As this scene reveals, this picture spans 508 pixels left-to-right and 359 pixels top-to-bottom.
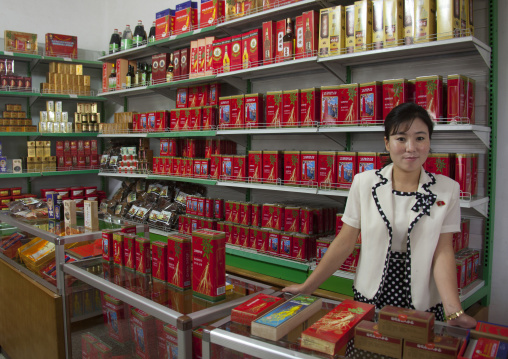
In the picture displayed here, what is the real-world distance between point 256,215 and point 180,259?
197cm

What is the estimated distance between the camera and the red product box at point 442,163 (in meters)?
2.67

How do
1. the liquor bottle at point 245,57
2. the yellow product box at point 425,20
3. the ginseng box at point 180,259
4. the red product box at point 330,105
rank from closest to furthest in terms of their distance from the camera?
the ginseng box at point 180,259 → the yellow product box at point 425,20 → the red product box at point 330,105 → the liquor bottle at point 245,57

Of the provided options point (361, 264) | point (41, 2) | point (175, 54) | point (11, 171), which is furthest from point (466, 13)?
point (41, 2)

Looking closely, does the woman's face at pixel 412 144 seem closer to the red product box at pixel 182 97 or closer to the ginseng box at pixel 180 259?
the ginseng box at pixel 180 259

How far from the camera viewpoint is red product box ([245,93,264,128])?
149 inches

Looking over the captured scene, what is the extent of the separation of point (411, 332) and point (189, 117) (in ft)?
12.2

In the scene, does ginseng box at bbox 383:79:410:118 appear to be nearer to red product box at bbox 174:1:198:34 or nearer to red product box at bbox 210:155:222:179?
red product box at bbox 210:155:222:179

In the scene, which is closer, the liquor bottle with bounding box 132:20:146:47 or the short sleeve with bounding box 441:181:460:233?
the short sleeve with bounding box 441:181:460:233

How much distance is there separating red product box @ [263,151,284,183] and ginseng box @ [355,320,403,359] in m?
2.45

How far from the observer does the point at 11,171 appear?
5504 millimetres

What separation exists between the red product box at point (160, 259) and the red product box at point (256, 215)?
1.86 metres

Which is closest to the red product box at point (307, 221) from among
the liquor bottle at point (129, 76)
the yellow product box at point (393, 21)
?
the yellow product box at point (393, 21)

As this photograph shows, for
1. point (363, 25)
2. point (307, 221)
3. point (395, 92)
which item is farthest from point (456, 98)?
point (307, 221)

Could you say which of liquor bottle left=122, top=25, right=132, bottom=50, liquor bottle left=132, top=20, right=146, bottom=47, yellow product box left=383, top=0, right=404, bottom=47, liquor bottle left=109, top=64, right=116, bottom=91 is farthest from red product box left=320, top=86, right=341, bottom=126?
liquor bottle left=109, top=64, right=116, bottom=91
